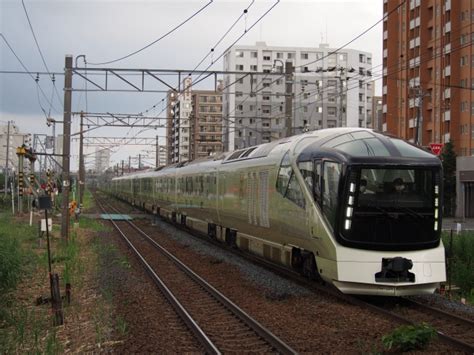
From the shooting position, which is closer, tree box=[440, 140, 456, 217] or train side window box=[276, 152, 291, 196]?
train side window box=[276, 152, 291, 196]

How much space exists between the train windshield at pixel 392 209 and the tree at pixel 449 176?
135 ft

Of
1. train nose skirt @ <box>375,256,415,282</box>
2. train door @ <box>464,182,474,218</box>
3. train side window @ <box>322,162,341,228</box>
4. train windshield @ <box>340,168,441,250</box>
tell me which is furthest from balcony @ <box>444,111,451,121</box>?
train nose skirt @ <box>375,256,415,282</box>

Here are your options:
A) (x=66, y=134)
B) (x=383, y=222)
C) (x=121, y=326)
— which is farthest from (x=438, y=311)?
(x=66, y=134)

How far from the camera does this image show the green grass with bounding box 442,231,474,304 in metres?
12.1

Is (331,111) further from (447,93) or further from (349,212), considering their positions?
(349,212)

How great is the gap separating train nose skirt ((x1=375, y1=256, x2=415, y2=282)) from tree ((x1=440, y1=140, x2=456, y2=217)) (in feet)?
137

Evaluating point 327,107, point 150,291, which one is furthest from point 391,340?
point 327,107

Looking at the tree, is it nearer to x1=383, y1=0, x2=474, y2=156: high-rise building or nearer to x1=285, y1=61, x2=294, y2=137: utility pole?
x1=383, y1=0, x2=474, y2=156: high-rise building

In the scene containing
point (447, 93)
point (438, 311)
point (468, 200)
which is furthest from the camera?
point (447, 93)

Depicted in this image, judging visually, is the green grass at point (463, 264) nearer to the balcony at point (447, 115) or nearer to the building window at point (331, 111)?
the balcony at point (447, 115)

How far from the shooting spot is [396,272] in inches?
373

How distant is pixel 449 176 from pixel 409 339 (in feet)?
149

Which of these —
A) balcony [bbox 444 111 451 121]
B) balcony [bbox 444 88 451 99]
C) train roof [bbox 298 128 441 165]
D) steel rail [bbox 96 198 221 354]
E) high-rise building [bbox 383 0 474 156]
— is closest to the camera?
steel rail [bbox 96 198 221 354]

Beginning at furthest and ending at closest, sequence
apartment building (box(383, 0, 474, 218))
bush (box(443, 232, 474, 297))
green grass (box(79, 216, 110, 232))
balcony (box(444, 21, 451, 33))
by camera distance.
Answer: balcony (box(444, 21, 451, 33)) → apartment building (box(383, 0, 474, 218)) → green grass (box(79, 216, 110, 232)) → bush (box(443, 232, 474, 297))
